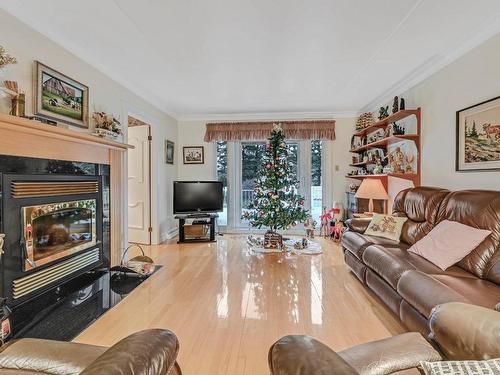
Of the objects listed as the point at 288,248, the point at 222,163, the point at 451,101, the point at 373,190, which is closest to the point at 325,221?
the point at 288,248

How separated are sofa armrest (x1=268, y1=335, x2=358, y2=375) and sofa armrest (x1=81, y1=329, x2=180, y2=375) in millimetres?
365

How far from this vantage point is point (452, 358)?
93cm

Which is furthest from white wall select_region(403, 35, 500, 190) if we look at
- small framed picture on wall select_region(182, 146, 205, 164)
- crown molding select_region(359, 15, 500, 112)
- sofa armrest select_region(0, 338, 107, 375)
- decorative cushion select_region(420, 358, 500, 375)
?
small framed picture on wall select_region(182, 146, 205, 164)

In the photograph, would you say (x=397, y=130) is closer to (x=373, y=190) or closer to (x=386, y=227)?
(x=373, y=190)

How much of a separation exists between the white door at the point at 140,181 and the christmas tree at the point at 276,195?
180 cm

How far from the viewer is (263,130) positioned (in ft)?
17.7

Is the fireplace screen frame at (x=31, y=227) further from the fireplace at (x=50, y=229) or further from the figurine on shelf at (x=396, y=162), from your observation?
the figurine on shelf at (x=396, y=162)

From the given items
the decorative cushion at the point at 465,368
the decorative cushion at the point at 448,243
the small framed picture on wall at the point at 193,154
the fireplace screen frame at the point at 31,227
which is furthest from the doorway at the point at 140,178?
the decorative cushion at the point at 465,368

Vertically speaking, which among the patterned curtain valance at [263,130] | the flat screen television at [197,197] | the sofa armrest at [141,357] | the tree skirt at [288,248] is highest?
the patterned curtain valance at [263,130]

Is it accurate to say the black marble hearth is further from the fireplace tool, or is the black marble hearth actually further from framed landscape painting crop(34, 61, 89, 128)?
framed landscape painting crop(34, 61, 89, 128)

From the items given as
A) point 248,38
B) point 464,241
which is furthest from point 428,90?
point 248,38

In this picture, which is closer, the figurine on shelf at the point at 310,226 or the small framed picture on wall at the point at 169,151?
the small framed picture on wall at the point at 169,151

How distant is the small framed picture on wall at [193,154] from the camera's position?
5641mm

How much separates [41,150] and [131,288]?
1.53 m
